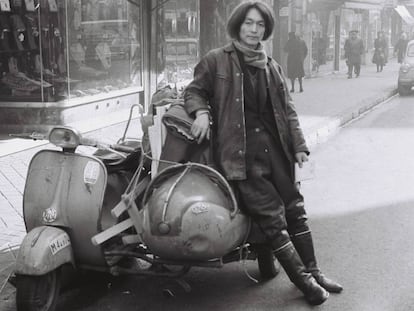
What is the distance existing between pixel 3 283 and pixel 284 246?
1.82 meters

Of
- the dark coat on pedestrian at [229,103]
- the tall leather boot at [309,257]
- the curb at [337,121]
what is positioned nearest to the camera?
the dark coat on pedestrian at [229,103]

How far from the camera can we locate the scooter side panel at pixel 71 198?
13.1 feet

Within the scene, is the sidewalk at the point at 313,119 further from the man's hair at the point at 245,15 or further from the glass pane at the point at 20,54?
the man's hair at the point at 245,15

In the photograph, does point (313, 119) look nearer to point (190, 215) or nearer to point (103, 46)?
point (103, 46)

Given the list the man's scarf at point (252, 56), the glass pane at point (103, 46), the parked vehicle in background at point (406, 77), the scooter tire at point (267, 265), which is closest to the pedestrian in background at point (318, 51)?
the parked vehicle in background at point (406, 77)

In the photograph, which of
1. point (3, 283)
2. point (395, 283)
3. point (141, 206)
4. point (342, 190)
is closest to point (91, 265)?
point (141, 206)

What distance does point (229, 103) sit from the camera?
13.7 feet

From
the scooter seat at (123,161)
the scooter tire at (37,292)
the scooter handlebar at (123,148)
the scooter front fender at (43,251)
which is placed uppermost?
the scooter handlebar at (123,148)

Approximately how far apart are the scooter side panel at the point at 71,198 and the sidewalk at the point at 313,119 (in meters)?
1.19

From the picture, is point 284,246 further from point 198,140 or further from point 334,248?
point 334,248

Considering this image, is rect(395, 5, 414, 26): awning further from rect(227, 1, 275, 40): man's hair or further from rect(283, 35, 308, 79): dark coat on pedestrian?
rect(227, 1, 275, 40): man's hair

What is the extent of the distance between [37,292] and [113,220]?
0.63 meters

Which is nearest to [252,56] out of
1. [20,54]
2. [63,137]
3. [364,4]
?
[63,137]

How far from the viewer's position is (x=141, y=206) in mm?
4207
